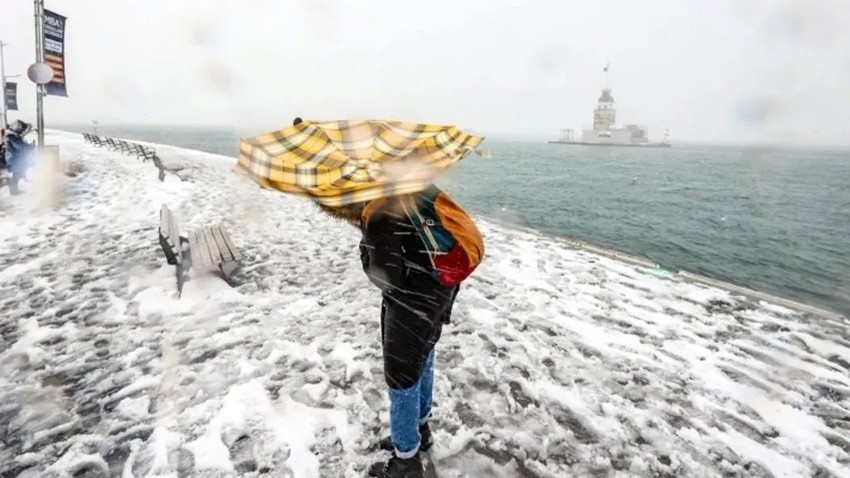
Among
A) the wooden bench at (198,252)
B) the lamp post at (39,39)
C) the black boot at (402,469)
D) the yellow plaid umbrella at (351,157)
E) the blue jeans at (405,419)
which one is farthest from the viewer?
the lamp post at (39,39)

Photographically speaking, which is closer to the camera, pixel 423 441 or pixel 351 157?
pixel 351 157

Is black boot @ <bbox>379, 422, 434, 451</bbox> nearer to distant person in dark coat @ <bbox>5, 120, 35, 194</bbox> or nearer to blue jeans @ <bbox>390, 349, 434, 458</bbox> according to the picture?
blue jeans @ <bbox>390, 349, 434, 458</bbox>

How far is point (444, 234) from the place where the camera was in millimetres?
2184

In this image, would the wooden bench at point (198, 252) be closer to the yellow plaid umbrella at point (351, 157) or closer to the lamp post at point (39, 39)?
the yellow plaid umbrella at point (351, 157)

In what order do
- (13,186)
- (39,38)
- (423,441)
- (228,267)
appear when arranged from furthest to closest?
(39,38)
(13,186)
(228,267)
(423,441)

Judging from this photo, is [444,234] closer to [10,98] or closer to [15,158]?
[15,158]

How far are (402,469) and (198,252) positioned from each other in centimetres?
508

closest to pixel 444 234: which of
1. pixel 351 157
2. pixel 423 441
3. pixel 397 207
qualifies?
pixel 397 207

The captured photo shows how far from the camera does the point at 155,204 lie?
35.9 feet

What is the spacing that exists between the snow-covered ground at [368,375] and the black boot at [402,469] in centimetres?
21

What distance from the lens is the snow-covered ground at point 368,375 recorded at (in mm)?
3061

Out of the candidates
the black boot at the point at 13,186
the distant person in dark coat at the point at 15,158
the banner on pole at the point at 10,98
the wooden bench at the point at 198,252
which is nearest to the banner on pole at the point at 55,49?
the distant person in dark coat at the point at 15,158

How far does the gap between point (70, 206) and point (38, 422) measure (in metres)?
9.52

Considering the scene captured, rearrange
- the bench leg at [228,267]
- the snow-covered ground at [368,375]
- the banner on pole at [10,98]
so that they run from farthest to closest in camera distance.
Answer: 1. the banner on pole at [10,98]
2. the bench leg at [228,267]
3. the snow-covered ground at [368,375]
